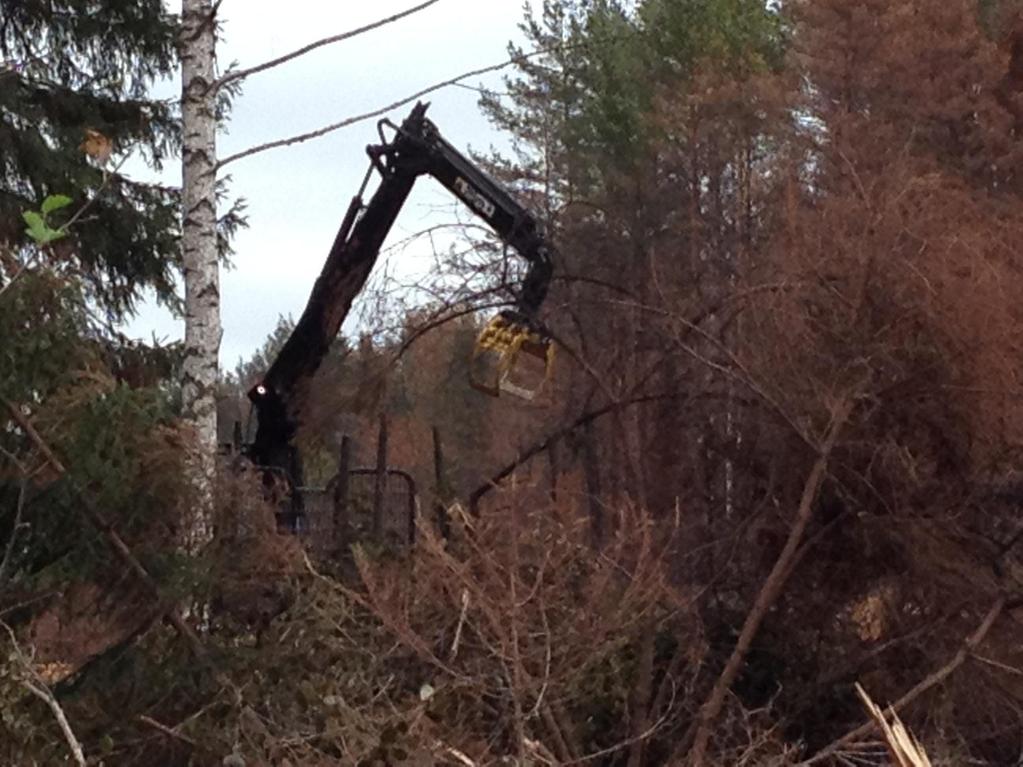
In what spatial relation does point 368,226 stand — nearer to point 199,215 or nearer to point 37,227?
point 199,215

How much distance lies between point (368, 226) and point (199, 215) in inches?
73.9

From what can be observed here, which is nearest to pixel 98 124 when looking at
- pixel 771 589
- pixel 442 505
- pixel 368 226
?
pixel 368 226

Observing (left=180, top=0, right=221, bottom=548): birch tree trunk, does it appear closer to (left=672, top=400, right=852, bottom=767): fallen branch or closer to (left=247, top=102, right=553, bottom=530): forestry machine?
(left=247, top=102, right=553, bottom=530): forestry machine

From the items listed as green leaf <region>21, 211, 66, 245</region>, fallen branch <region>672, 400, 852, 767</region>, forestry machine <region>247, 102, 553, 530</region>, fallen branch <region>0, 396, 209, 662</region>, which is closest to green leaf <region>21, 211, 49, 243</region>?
green leaf <region>21, 211, 66, 245</region>

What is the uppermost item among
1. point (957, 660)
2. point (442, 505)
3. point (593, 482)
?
point (442, 505)

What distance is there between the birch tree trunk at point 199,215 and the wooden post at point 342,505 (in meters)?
0.79

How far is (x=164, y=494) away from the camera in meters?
7.21

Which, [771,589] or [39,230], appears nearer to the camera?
[39,230]

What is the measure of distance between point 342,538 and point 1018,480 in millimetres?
3306

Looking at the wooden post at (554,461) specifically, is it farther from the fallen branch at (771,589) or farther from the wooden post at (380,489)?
the fallen branch at (771,589)

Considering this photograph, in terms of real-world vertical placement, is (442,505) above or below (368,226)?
below

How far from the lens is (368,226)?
1050 cm

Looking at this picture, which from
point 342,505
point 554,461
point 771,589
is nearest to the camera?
point 771,589

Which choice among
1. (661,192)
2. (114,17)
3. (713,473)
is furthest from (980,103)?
(713,473)
